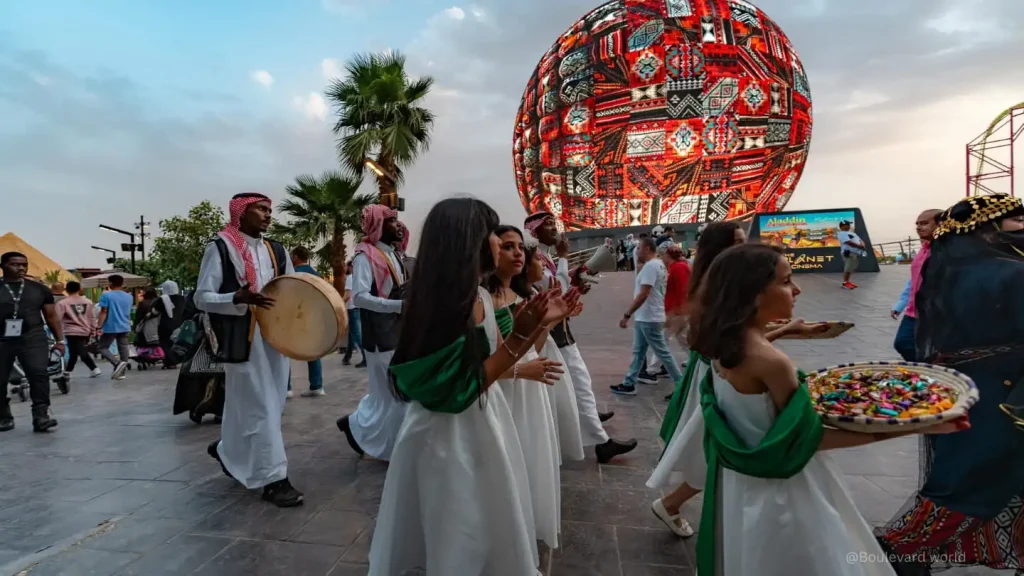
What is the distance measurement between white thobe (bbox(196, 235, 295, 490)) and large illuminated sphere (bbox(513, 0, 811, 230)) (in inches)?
840

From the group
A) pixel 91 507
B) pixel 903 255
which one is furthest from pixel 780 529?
pixel 903 255

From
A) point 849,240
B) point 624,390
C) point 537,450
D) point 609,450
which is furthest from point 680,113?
point 537,450

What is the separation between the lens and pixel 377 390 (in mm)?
4105

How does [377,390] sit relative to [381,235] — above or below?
below

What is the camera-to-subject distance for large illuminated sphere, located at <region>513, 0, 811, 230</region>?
71.6 feet

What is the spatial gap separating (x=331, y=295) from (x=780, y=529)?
264 centimetres

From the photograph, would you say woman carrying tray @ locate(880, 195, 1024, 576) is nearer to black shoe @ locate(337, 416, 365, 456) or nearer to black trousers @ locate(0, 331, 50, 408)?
black shoe @ locate(337, 416, 365, 456)

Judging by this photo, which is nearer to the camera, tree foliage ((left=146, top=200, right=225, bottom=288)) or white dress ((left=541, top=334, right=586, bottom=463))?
white dress ((left=541, top=334, right=586, bottom=463))

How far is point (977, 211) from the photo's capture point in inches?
81.0

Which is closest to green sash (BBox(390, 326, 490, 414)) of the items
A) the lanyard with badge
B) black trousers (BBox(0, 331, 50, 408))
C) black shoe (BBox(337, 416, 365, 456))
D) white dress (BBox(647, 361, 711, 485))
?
white dress (BBox(647, 361, 711, 485))

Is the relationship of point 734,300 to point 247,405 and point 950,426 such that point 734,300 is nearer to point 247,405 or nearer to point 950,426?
point 950,426

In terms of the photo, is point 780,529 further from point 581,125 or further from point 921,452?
point 581,125

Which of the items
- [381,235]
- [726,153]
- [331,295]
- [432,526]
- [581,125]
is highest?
[581,125]

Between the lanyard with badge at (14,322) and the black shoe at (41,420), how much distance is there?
2.68 ft
